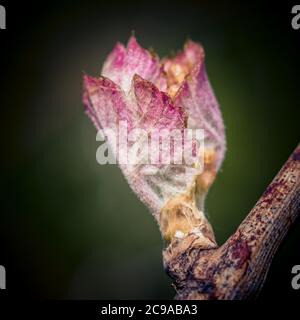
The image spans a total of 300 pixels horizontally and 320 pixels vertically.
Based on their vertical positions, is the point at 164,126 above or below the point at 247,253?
above

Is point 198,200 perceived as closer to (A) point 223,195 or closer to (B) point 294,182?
(B) point 294,182

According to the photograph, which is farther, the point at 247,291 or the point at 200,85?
the point at 200,85

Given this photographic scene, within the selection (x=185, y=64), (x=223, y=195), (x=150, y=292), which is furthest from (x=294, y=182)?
(x=150, y=292)

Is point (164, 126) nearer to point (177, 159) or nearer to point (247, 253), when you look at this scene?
point (177, 159)

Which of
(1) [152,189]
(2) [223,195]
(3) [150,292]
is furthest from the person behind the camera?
(3) [150,292]

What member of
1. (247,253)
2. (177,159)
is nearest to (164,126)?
(177,159)

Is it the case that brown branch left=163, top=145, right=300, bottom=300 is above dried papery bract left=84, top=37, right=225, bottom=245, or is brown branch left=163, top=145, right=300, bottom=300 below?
below

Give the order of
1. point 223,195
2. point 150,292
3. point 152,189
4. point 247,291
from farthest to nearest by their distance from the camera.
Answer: point 150,292 < point 223,195 < point 152,189 < point 247,291

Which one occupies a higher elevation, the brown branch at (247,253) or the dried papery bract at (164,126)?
the dried papery bract at (164,126)
